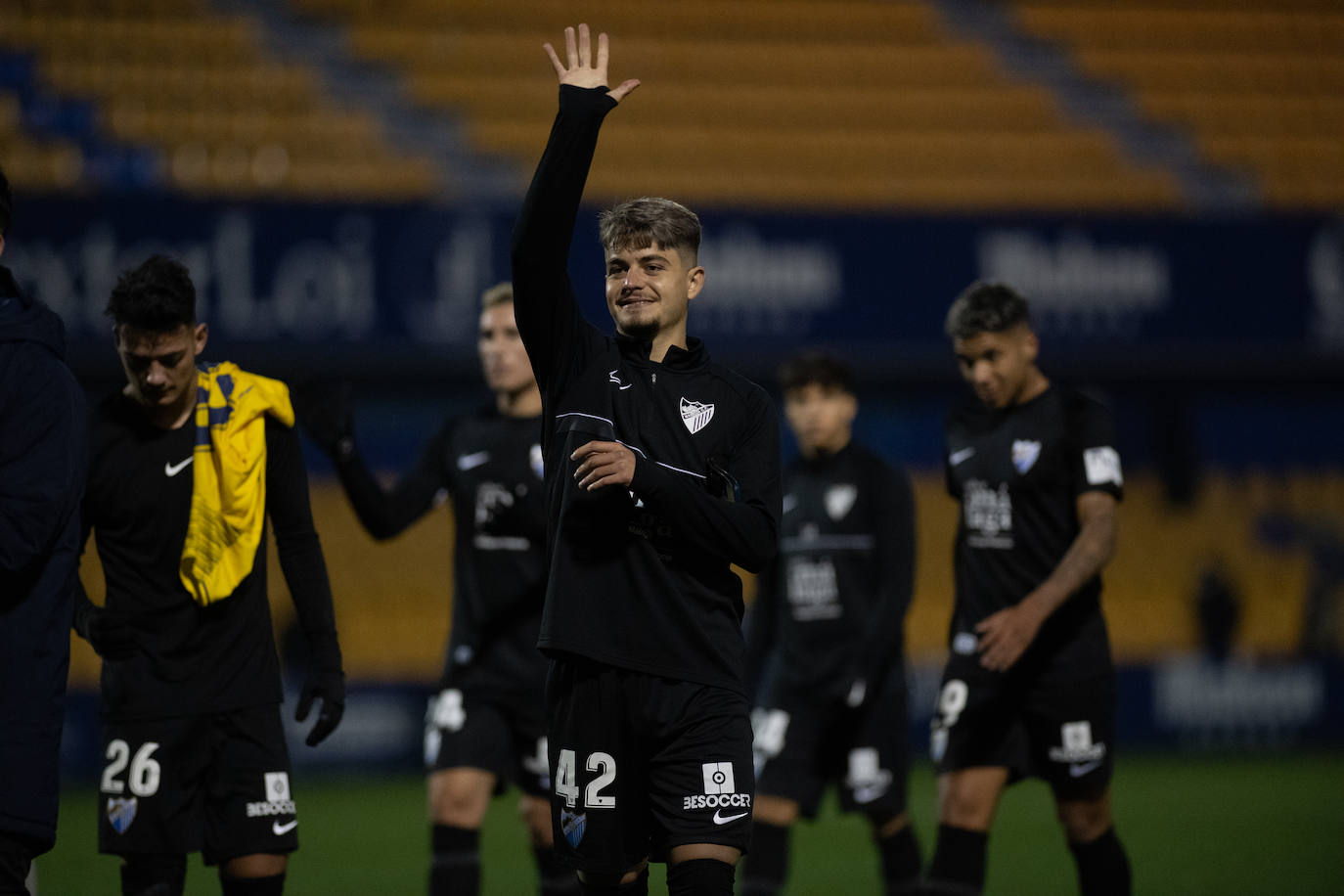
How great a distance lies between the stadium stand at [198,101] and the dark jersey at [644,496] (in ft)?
30.3

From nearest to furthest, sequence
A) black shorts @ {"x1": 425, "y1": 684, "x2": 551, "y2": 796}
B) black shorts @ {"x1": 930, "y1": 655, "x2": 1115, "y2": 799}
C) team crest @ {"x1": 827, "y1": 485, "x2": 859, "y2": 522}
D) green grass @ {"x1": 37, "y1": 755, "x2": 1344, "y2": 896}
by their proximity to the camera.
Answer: black shorts @ {"x1": 930, "y1": 655, "x2": 1115, "y2": 799} < black shorts @ {"x1": 425, "y1": 684, "x2": 551, "y2": 796} < team crest @ {"x1": 827, "y1": 485, "x2": 859, "y2": 522} < green grass @ {"x1": 37, "y1": 755, "x2": 1344, "y2": 896}

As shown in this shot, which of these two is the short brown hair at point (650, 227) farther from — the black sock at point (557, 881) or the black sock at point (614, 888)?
the black sock at point (557, 881)

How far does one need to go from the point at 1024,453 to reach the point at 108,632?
2.85m

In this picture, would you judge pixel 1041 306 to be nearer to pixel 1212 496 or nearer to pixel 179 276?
pixel 1212 496

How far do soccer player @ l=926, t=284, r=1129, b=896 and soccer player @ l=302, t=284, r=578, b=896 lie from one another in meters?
1.38

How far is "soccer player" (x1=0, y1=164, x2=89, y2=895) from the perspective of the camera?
3.16 m

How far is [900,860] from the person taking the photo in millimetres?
6211

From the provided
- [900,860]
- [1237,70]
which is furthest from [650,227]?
[1237,70]

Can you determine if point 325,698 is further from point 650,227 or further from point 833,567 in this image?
point 833,567

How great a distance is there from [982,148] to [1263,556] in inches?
174

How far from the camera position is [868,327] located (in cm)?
1238

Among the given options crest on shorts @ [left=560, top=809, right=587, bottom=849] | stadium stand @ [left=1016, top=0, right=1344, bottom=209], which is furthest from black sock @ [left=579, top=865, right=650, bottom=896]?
stadium stand @ [left=1016, top=0, right=1344, bottom=209]

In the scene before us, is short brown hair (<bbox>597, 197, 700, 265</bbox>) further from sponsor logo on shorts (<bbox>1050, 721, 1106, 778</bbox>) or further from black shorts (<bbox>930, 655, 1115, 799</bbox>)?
sponsor logo on shorts (<bbox>1050, 721, 1106, 778</bbox>)

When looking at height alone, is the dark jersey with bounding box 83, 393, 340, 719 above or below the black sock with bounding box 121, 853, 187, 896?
above
